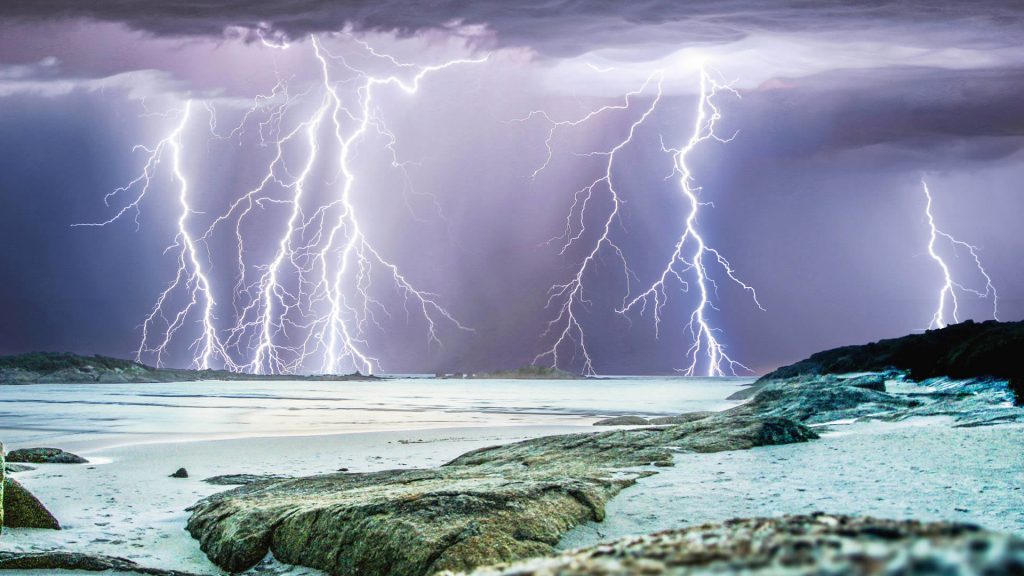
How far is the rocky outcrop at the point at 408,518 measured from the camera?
3.52 metres

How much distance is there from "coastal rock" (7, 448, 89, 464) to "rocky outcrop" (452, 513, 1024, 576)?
9.17m

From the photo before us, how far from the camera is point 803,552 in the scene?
820 millimetres

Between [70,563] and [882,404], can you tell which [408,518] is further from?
[882,404]

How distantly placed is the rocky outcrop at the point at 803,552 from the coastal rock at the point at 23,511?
4.85 metres

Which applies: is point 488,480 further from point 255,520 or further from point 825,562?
point 825,562

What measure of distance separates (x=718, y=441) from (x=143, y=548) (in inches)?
169

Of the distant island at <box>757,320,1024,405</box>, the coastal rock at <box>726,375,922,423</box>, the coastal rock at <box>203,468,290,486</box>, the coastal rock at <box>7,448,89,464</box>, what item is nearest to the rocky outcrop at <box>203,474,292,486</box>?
the coastal rock at <box>203,468,290,486</box>

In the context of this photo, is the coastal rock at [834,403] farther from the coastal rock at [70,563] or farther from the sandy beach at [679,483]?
the coastal rock at [70,563]

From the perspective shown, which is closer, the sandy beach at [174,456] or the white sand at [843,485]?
the white sand at [843,485]

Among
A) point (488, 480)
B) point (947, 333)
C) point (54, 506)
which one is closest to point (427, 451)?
point (54, 506)

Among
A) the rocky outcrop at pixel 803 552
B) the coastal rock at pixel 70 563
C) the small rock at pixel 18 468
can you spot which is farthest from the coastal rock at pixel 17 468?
the rocky outcrop at pixel 803 552

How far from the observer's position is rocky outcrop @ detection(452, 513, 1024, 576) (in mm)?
697

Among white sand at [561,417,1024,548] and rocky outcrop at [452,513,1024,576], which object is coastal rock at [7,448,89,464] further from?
rocky outcrop at [452,513,1024,576]

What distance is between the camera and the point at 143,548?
455 cm
